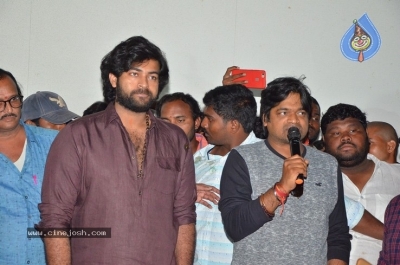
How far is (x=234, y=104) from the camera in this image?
137 inches

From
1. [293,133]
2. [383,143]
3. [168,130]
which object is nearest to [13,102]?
[168,130]

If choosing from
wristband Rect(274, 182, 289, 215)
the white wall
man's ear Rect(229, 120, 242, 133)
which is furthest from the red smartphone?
wristband Rect(274, 182, 289, 215)

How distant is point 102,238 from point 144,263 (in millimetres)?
A: 218

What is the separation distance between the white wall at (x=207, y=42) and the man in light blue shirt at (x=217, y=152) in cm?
170

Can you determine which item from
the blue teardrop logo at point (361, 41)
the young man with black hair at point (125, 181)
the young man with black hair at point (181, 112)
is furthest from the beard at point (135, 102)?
the blue teardrop logo at point (361, 41)

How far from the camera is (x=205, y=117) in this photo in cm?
354

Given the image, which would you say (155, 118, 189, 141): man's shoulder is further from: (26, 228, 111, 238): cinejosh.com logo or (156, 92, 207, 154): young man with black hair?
(156, 92, 207, 154): young man with black hair

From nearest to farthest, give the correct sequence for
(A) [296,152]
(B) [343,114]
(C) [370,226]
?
(A) [296,152] < (C) [370,226] < (B) [343,114]

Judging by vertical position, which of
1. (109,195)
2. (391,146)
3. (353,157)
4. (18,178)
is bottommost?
(109,195)

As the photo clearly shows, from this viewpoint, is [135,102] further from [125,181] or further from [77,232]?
[77,232]

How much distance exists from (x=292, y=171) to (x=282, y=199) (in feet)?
0.49

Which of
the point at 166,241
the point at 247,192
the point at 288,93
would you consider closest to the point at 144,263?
the point at 166,241

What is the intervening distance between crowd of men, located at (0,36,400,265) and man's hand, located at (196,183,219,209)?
1 centimetres

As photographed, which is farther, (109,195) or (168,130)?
(168,130)
